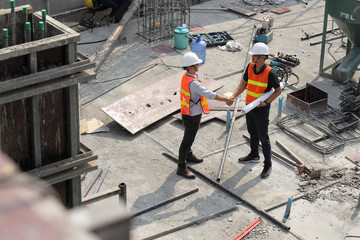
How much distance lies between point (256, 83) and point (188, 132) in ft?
4.15

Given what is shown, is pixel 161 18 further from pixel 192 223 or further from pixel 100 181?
pixel 192 223

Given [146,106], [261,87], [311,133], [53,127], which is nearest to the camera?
[53,127]

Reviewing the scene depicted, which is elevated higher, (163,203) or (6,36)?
(6,36)

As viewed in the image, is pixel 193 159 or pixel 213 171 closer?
pixel 213 171

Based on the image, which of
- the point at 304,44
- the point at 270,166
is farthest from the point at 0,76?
the point at 304,44

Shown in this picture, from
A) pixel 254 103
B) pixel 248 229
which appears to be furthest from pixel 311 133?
pixel 248 229

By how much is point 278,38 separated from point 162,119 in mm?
5508

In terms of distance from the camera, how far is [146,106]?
10445 mm

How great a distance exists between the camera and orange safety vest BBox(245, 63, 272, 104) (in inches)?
329

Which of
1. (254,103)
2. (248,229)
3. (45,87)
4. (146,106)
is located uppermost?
(45,87)

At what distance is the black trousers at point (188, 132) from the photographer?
27.1 feet

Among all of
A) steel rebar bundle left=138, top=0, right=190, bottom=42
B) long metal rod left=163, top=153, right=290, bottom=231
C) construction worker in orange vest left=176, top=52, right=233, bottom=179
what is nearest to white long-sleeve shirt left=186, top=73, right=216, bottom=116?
construction worker in orange vest left=176, top=52, right=233, bottom=179

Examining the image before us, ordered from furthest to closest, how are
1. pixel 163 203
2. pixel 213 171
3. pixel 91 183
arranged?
pixel 213 171 → pixel 91 183 → pixel 163 203

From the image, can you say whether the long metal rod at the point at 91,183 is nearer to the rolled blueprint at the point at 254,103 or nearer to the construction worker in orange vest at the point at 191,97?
the construction worker in orange vest at the point at 191,97
